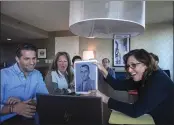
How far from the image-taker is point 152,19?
0.98m

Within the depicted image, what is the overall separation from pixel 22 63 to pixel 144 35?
685 mm

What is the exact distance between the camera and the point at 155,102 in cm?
69

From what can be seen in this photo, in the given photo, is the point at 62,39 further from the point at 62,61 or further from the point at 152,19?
the point at 152,19

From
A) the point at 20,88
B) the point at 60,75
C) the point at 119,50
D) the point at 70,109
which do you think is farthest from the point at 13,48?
the point at 119,50

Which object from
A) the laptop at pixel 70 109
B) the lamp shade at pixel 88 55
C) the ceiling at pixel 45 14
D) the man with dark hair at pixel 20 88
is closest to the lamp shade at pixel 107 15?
the ceiling at pixel 45 14

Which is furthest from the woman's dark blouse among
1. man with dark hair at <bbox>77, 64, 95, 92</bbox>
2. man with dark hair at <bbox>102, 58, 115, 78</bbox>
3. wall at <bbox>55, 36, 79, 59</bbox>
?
wall at <bbox>55, 36, 79, 59</bbox>

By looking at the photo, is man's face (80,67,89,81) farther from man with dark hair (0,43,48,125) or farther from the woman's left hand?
man with dark hair (0,43,48,125)

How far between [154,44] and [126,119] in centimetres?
46

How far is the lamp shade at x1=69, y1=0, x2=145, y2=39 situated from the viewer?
0.83 metres

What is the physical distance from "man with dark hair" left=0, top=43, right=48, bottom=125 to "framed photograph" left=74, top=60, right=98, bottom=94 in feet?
0.71

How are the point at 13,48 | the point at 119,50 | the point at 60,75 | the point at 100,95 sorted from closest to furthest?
1. the point at 100,95
2. the point at 13,48
3. the point at 119,50
4. the point at 60,75

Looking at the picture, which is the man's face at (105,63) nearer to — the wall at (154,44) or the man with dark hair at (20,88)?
the wall at (154,44)

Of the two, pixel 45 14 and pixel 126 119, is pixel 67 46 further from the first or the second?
pixel 126 119

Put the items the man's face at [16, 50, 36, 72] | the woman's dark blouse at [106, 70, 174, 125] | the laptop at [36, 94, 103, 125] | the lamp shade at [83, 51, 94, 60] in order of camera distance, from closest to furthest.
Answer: the laptop at [36, 94, 103, 125] < the woman's dark blouse at [106, 70, 174, 125] < the man's face at [16, 50, 36, 72] < the lamp shade at [83, 51, 94, 60]
